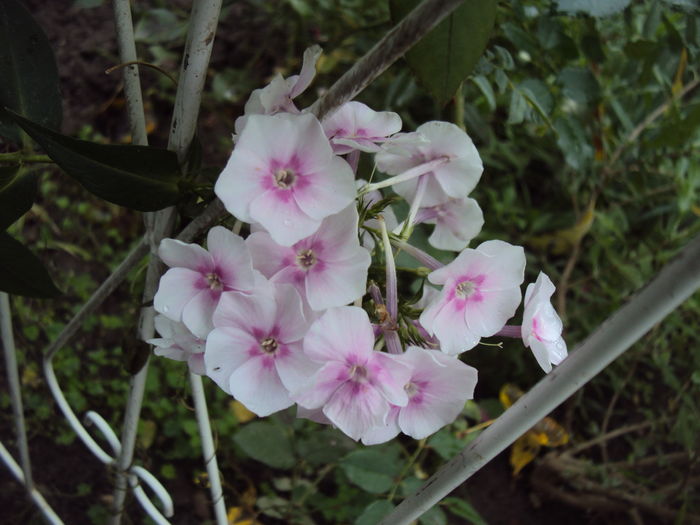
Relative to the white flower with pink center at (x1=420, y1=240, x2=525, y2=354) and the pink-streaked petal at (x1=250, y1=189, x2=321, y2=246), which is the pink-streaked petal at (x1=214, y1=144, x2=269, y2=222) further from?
the white flower with pink center at (x1=420, y1=240, x2=525, y2=354)

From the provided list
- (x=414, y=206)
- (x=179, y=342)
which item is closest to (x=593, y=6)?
(x=414, y=206)

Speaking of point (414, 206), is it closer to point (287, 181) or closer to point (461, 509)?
point (287, 181)

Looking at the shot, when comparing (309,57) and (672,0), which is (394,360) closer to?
(309,57)

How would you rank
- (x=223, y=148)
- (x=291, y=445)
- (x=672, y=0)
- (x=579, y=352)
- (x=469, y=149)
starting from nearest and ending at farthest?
(x=579, y=352) < (x=469, y=149) < (x=672, y=0) < (x=291, y=445) < (x=223, y=148)

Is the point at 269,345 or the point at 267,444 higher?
the point at 269,345

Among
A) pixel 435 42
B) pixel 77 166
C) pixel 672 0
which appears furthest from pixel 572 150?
pixel 77 166

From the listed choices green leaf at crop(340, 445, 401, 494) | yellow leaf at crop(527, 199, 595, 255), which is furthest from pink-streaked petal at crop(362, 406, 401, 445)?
yellow leaf at crop(527, 199, 595, 255)

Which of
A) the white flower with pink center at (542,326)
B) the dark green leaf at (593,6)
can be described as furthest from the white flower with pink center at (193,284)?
the dark green leaf at (593,6)
